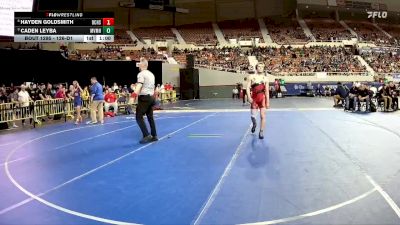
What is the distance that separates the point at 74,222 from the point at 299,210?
224 centimetres

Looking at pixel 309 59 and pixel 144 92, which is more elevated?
pixel 309 59

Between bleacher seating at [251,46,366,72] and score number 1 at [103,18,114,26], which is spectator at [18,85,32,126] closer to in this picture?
score number 1 at [103,18,114,26]

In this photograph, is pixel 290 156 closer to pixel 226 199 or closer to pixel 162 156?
pixel 162 156

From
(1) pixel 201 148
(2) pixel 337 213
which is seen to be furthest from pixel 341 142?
(2) pixel 337 213

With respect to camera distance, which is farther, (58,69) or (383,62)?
(383,62)

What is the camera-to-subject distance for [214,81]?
121 feet

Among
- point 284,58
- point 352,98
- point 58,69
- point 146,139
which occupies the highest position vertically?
point 284,58

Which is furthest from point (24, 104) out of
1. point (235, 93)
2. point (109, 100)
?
point (235, 93)

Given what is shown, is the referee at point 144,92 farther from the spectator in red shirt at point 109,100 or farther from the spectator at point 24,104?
the spectator in red shirt at point 109,100
